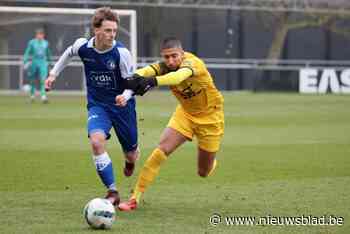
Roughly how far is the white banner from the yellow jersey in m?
31.6

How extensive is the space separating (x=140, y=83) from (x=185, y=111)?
148 cm

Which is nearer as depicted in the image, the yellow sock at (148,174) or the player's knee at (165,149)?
the yellow sock at (148,174)

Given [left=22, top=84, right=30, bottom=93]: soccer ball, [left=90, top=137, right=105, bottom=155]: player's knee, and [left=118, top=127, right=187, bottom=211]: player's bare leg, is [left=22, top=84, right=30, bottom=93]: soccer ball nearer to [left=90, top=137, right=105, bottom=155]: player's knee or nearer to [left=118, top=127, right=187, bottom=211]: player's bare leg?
[left=118, top=127, right=187, bottom=211]: player's bare leg

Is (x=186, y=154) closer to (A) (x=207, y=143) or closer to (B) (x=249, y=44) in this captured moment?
(A) (x=207, y=143)

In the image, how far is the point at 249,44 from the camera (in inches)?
1933

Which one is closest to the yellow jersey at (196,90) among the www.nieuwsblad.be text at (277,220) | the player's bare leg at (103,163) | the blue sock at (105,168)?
the player's bare leg at (103,163)

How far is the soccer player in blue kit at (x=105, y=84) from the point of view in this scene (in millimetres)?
10477

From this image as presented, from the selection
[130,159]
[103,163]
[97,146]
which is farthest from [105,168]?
[130,159]

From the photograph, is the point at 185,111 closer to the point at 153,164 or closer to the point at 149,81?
the point at 153,164

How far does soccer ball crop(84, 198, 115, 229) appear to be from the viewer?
8945mm

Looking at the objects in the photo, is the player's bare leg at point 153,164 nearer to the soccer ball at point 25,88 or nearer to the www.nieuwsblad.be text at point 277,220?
the www.nieuwsblad.be text at point 277,220

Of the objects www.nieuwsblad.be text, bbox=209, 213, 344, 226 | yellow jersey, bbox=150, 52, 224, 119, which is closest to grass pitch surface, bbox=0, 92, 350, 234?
www.nieuwsblad.be text, bbox=209, 213, 344, 226

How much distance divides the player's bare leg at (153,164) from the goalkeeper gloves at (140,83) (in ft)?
3.65

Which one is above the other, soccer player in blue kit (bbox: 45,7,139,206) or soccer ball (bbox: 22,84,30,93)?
soccer player in blue kit (bbox: 45,7,139,206)
